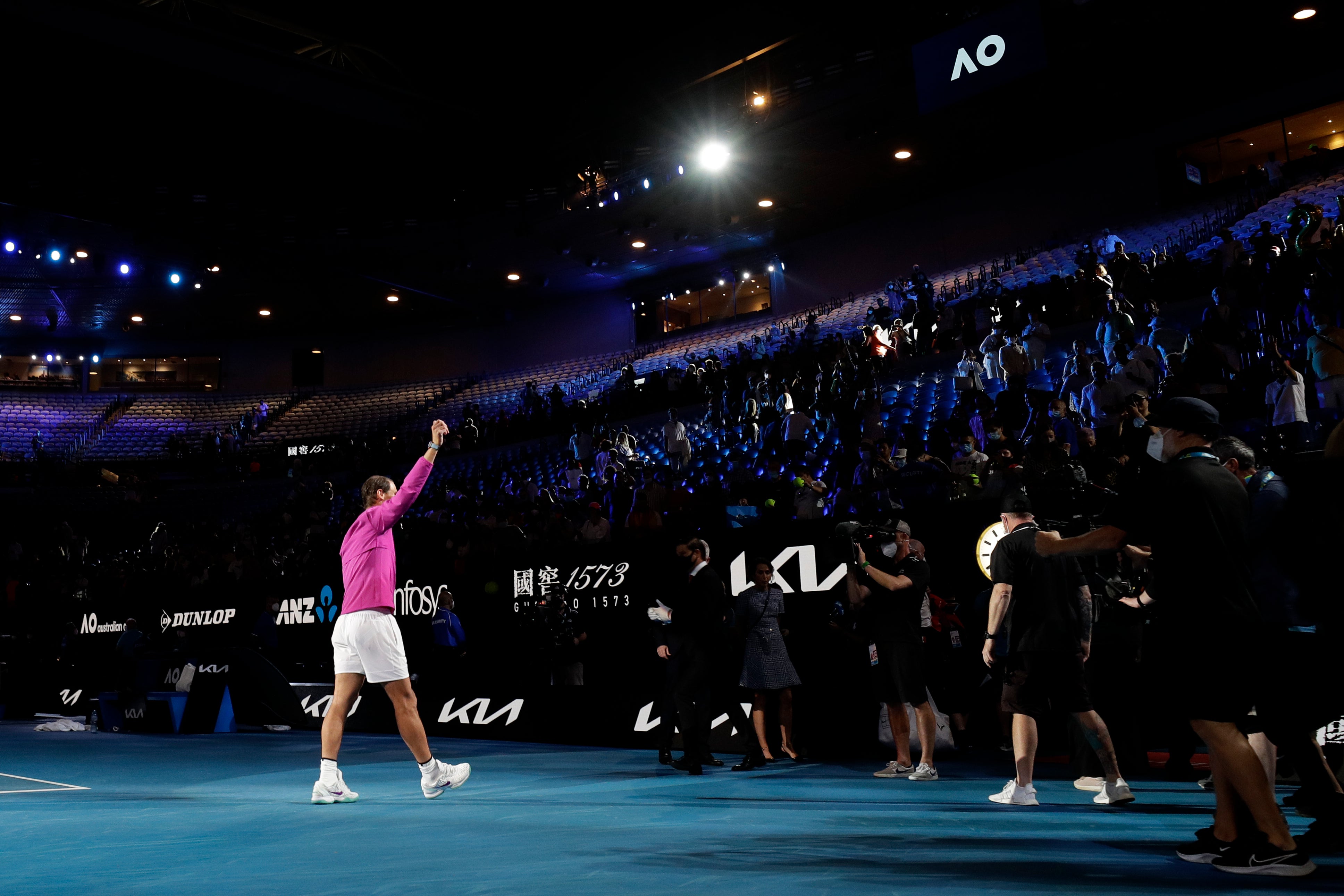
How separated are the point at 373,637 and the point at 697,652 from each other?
9.55 ft

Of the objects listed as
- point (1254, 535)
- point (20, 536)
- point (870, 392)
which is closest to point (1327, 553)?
point (1254, 535)

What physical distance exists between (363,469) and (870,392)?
55.7ft

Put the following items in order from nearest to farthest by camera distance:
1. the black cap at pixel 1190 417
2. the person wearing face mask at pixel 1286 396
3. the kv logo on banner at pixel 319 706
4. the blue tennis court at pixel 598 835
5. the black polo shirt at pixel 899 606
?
the blue tennis court at pixel 598 835 → the black cap at pixel 1190 417 → the black polo shirt at pixel 899 606 → the person wearing face mask at pixel 1286 396 → the kv logo on banner at pixel 319 706

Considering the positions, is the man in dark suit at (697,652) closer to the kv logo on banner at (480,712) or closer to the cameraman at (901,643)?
the cameraman at (901,643)

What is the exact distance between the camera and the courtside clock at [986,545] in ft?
27.2

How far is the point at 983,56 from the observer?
60.9 feet

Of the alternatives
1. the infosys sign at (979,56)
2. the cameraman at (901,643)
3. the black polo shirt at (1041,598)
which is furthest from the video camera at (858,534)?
the infosys sign at (979,56)

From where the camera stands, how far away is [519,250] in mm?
29094

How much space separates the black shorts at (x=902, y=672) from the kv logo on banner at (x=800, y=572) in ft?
6.34

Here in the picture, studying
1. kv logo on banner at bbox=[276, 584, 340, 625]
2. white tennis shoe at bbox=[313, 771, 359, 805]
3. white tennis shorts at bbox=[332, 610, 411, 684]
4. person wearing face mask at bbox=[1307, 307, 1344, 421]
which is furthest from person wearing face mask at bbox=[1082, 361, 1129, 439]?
kv logo on banner at bbox=[276, 584, 340, 625]

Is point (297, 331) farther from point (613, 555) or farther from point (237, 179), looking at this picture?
point (613, 555)

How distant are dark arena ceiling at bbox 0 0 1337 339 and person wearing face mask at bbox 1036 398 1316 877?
57.3 feet

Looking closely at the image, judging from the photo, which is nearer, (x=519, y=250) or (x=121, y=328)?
(x=519, y=250)

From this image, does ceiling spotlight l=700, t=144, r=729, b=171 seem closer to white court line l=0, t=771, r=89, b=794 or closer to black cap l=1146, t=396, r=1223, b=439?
white court line l=0, t=771, r=89, b=794
